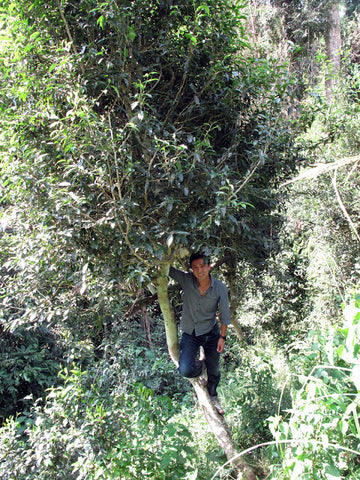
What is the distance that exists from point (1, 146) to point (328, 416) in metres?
2.50

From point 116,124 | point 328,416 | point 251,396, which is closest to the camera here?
point 328,416

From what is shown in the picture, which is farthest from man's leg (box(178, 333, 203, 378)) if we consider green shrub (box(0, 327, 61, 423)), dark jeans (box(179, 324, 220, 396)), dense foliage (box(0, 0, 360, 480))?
green shrub (box(0, 327, 61, 423))

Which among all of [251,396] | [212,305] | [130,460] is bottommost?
[251,396]

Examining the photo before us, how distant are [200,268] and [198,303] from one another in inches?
14.2

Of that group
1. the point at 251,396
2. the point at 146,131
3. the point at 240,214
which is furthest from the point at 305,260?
the point at 146,131

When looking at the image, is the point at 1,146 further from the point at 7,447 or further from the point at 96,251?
the point at 7,447

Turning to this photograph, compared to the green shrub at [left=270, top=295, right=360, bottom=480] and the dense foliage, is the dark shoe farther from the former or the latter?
the green shrub at [left=270, top=295, right=360, bottom=480]

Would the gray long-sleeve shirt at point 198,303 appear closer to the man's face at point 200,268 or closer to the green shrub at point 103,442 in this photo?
the man's face at point 200,268

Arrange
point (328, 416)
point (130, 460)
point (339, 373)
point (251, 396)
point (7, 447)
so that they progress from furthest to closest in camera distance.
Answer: point (251, 396) < point (7, 447) < point (130, 460) < point (339, 373) < point (328, 416)

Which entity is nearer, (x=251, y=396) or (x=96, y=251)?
(x=96, y=251)

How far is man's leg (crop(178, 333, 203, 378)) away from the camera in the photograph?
293cm

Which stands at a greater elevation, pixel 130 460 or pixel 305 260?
pixel 305 260

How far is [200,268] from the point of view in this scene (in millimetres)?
2924

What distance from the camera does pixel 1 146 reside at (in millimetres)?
2535
